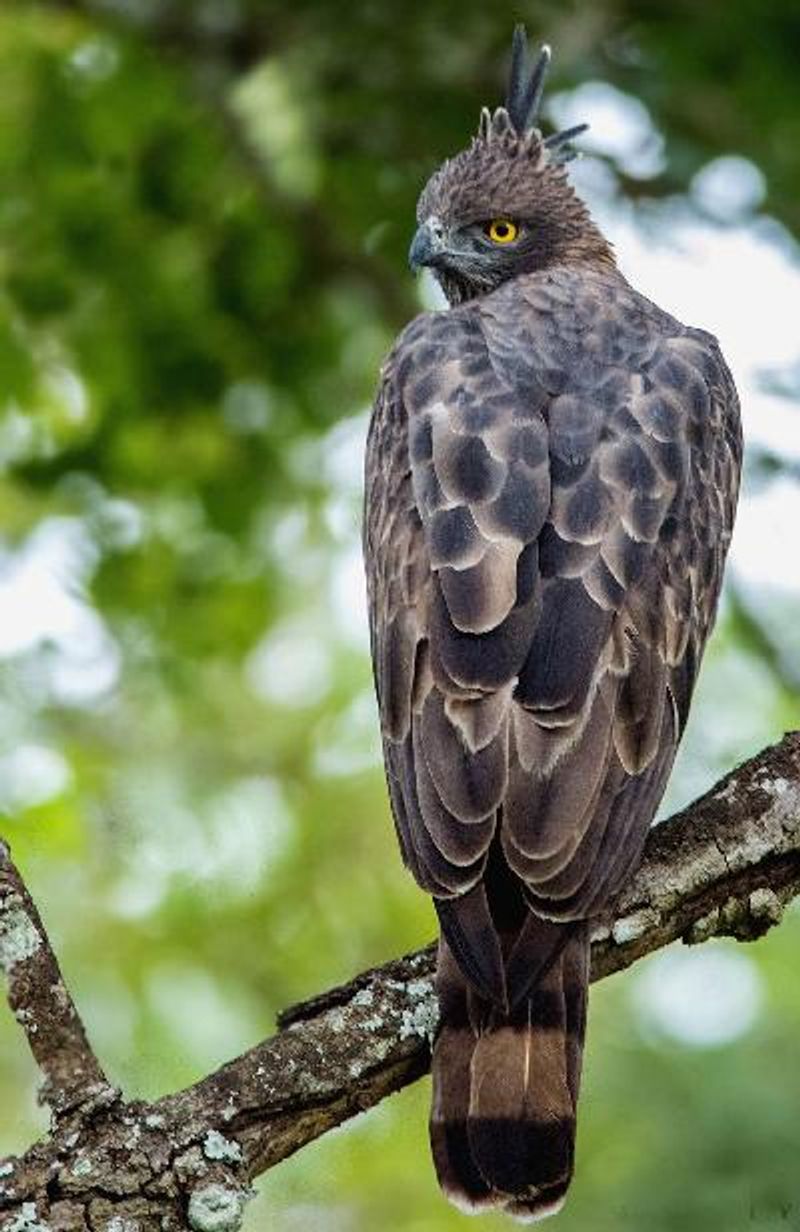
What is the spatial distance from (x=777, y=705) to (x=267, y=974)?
2793 mm

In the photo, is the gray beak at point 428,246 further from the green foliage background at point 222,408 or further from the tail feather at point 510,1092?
the tail feather at point 510,1092

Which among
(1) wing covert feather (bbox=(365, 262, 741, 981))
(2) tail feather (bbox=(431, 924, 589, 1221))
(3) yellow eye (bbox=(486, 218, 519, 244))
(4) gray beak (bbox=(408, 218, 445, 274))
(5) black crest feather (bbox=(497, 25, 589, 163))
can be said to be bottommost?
(2) tail feather (bbox=(431, 924, 589, 1221))

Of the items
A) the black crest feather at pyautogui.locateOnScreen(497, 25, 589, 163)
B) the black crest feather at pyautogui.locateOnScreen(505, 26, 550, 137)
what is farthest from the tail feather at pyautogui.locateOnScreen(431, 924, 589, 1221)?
the black crest feather at pyautogui.locateOnScreen(505, 26, 550, 137)

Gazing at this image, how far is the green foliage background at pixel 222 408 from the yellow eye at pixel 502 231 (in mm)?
1498

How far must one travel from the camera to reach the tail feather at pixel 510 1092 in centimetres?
639

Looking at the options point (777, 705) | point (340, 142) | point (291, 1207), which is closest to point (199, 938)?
point (291, 1207)

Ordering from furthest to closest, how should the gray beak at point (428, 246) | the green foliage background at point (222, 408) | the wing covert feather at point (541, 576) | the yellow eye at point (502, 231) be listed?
the green foliage background at point (222, 408) → the yellow eye at point (502, 231) → the gray beak at point (428, 246) → the wing covert feather at point (541, 576)

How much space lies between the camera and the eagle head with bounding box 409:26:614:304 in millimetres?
9688

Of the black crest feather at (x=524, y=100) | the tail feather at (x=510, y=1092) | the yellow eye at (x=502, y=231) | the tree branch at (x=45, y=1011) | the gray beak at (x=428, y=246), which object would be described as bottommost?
the tail feather at (x=510, y=1092)

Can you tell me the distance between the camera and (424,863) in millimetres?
6629

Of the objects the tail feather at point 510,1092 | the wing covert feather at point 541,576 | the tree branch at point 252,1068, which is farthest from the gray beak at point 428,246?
the tail feather at point 510,1092

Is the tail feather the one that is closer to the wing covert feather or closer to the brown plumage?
the brown plumage

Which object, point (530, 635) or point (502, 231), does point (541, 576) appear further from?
point (502, 231)

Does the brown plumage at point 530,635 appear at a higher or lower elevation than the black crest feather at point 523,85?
lower
